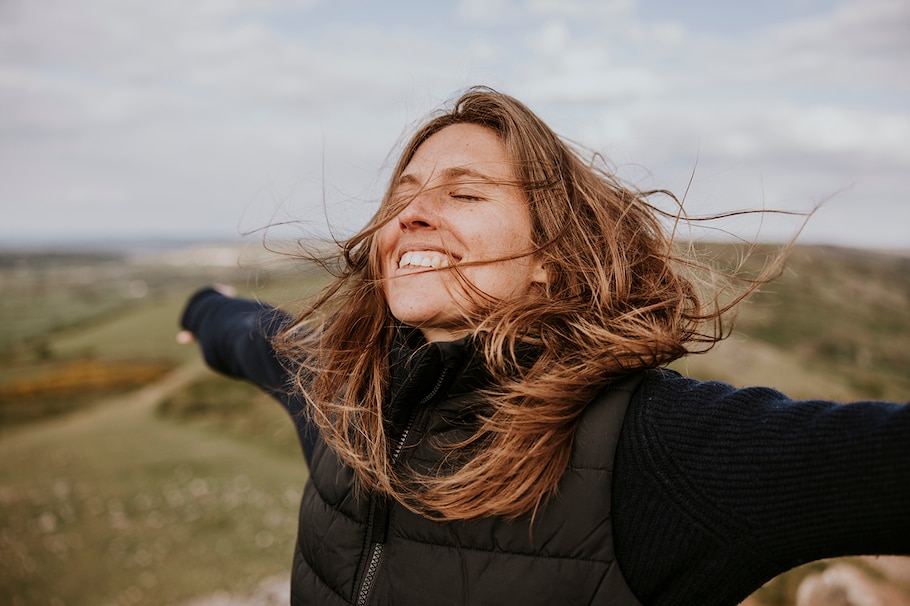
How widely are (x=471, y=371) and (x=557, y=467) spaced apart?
38 cm

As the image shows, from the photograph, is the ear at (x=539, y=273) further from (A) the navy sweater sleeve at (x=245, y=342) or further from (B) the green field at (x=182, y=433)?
(A) the navy sweater sleeve at (x=245, y=342)

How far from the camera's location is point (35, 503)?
756 centimetres

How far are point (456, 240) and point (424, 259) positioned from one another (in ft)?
0.42

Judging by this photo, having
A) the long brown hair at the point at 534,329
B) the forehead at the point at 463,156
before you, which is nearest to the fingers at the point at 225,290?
the long brown hair at the point at 534,329

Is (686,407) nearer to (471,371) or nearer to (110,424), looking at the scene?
(471,371)

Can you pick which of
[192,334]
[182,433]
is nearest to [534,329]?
[192,334]

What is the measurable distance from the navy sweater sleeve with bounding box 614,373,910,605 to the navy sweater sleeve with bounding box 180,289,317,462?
1520 millimetres

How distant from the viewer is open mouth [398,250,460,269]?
7.10ft

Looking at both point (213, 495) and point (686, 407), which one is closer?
point (686, 407)

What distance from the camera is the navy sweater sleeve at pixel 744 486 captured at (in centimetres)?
126

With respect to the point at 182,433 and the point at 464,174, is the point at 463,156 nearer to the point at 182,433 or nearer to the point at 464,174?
the point at 464,174

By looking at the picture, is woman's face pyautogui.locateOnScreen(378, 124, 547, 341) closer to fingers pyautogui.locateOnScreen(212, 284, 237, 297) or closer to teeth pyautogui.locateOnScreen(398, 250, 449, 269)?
teeth pyautogui.locateOnScreen(398, 250, 449, 269)

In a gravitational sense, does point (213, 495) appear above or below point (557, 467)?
below

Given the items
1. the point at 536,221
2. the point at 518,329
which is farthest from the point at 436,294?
the point at 536,221
